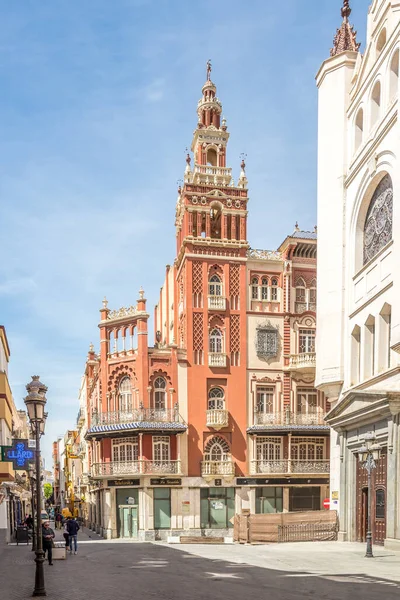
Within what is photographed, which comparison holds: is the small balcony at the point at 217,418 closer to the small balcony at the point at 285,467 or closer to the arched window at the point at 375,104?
the small balcony at the point at 285,467

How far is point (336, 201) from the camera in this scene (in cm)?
3531

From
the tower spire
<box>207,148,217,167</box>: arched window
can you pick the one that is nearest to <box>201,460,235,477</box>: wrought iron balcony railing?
<box>207,148,217,167</box>: arched window

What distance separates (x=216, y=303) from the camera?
48.5 metres

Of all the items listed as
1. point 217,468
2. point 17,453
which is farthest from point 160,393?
point 17,453

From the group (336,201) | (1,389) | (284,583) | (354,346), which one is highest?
(336,201)

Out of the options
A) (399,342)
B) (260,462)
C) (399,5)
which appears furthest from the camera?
(260,462)

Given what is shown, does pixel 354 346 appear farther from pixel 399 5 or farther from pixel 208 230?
pixel 208 230

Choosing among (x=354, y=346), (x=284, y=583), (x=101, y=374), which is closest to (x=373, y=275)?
(x=354, y=346)

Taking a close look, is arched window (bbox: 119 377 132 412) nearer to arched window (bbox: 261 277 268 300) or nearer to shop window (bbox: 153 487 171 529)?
shop window (bbox: 153 487 171 529)

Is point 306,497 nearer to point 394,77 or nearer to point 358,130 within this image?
point 358,130

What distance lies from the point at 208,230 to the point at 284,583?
1341 inches

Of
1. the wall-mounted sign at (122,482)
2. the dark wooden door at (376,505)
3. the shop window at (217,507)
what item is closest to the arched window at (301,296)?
the shop window at (217,507)

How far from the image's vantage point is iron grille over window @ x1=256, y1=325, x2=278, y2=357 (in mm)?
48969

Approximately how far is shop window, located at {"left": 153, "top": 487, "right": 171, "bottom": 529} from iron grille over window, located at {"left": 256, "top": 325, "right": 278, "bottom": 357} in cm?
1124
